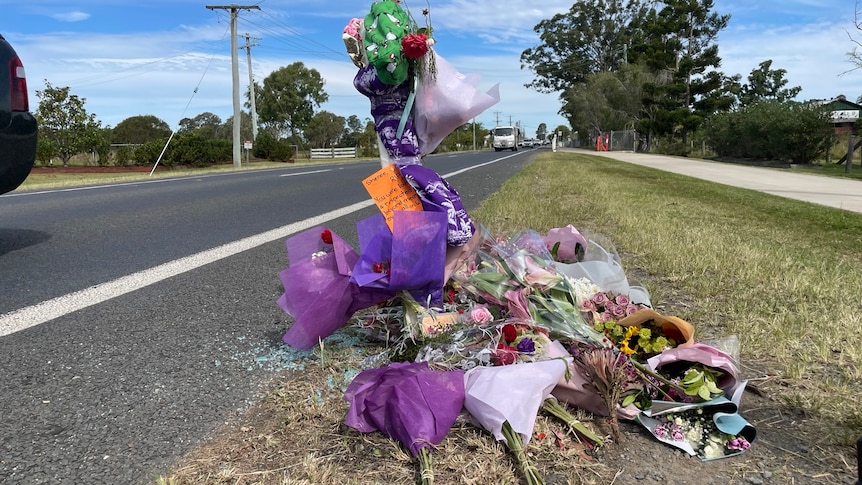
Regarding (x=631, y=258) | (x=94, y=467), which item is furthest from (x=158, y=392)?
(x=631, y=258)

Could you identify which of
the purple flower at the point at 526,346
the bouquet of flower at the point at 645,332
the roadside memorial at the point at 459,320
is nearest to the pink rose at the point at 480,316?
the roadside memorial at the point at 459,320

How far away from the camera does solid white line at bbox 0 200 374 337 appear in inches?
108

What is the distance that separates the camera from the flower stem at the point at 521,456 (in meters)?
1.49

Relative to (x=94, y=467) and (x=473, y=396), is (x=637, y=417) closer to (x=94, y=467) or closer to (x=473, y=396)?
(x=473, y=396)

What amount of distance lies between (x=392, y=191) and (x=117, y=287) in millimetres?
1956

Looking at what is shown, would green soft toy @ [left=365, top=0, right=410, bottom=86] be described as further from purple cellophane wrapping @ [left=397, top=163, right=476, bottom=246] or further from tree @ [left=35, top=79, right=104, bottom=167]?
tree @ [left=35, top=79, right=104, bottom=167]

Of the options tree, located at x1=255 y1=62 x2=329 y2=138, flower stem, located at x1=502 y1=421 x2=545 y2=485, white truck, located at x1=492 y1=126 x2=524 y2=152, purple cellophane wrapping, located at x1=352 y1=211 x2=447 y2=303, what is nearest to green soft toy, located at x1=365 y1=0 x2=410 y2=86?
purple cellophane wrapping, located at x1=352 y1=211 x2=447 y2=303

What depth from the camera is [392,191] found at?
96.3 inches

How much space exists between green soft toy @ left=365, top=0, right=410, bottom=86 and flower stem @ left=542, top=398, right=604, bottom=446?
1.39 meters

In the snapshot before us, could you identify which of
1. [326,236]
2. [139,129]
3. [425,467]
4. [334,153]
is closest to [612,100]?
[334,153]

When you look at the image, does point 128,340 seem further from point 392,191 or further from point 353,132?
point 353,132

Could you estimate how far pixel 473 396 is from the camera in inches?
68.1

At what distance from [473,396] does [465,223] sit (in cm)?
92

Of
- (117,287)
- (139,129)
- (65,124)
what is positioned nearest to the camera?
(117,287)
